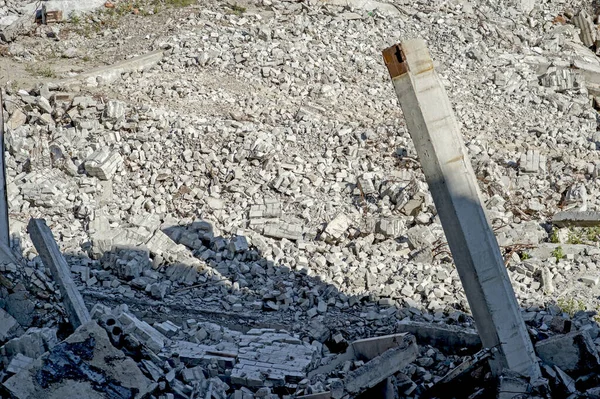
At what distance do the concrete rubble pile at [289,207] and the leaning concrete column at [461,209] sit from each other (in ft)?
0.82

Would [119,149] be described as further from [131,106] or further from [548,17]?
[548,17]

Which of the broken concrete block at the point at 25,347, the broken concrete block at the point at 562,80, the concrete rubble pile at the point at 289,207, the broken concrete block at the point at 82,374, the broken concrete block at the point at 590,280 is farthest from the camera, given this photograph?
the broken concrete block at the point at 562,80

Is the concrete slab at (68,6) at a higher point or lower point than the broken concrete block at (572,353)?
higher

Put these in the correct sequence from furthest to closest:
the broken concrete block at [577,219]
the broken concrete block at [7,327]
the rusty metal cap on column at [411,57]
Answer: the broken concrete block at [577,219]
the broken concrete block at [7,327]
the rusty metal cap on column at [411,57]

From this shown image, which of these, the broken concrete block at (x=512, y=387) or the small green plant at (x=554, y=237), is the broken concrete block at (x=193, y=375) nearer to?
the broken concrete block at (x=512, y=387)

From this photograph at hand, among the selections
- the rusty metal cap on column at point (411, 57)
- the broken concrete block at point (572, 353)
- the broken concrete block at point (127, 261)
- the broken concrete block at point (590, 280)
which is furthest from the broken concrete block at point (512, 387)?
the broken concrete block at point (127, 261)

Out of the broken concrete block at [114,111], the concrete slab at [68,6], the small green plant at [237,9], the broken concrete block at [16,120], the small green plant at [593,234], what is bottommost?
the small green plant at [593,234]

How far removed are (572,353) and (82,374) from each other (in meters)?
3.60

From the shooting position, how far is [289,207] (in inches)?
357

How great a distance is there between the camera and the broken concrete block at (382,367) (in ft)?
16.8

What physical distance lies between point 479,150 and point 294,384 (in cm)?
581

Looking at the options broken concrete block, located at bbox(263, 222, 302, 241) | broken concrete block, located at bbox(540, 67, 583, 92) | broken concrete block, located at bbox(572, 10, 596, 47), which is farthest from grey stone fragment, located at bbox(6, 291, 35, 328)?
broken concrete block, located at bbox(572, 10, 596, 47)

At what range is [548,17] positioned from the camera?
15016mm

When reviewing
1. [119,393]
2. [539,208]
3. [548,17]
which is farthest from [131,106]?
[548,17]
